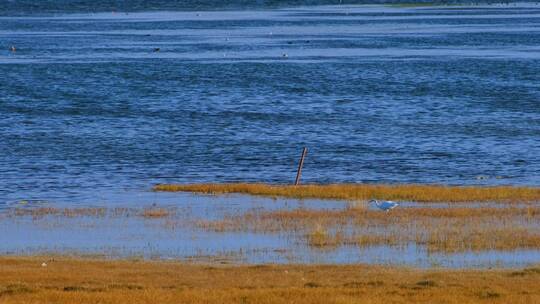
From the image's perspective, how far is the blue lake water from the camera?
163 ft

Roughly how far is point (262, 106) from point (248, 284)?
1964 inches

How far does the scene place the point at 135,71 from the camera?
9100 cm

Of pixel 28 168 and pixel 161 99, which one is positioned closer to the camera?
pixel 28 168

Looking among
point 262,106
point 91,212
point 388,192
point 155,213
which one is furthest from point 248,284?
point 262,106

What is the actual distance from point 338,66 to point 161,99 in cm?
2055

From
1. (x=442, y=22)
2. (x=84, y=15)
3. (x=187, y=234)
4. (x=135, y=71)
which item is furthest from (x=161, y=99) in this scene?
(x=84, y=15)

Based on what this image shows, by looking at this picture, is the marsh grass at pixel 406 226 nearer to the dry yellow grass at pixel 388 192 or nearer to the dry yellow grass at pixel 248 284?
the dry yellow grass at pixel 388 192

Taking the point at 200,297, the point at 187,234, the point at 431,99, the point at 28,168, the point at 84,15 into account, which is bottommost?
the point at 84,15

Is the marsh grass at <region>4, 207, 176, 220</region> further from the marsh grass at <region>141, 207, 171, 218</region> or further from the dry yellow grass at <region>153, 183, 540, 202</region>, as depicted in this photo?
the dry yellow grass at <region>153, 183, 540, 202</region>

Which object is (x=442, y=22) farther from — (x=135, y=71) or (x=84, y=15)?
(x=135, y=71)

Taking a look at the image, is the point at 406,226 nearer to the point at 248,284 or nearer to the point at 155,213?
the point at 155,213

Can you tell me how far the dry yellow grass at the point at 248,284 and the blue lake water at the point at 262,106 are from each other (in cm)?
1541

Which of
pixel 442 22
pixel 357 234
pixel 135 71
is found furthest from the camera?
pixel 442 22

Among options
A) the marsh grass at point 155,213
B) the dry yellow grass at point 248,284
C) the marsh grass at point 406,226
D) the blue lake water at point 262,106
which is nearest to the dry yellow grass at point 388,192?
the marsh grass at point 406,226
